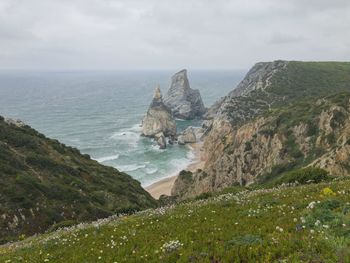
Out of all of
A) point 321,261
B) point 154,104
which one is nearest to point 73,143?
point 154,104

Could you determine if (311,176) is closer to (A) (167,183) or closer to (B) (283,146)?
(B) (283,146)

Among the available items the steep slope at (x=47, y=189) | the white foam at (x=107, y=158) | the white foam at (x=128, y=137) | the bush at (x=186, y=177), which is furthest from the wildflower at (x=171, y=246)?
the white foam at (x=128, y=137)

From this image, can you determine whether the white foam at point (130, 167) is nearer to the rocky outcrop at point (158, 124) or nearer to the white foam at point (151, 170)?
the white foam at point (151, 170)

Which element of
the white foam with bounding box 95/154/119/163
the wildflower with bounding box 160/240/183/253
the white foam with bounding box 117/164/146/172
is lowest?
the white foam with bounding box 117/164/146/172

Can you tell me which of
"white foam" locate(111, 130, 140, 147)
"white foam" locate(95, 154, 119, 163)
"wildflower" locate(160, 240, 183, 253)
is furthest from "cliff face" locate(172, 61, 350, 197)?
"white foam" locate(111, 130, 140, 147)

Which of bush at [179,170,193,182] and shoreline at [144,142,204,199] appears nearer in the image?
bush at [179,170,193,182]

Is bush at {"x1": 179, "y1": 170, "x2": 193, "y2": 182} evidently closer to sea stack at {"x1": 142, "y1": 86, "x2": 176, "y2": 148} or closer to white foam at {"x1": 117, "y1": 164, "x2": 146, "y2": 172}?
white foam at {"x1": 117, "y1": 164, "x2": 146, "y2": 172}
